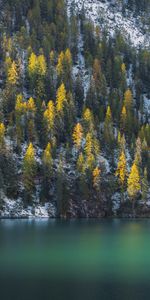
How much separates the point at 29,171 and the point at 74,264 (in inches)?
2808

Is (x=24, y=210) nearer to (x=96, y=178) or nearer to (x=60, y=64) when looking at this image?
(x=96, y=178)

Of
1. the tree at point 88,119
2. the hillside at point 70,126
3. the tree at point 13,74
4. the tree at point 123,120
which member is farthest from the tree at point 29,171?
the tree at point 123,120

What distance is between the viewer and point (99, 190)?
426 feet

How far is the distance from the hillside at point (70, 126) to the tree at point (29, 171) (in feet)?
0.85

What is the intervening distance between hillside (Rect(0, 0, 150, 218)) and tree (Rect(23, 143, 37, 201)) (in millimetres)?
260

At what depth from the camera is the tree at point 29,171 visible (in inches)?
4830

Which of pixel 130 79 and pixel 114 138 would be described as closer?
pixel 114 138

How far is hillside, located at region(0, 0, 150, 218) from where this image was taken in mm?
125750

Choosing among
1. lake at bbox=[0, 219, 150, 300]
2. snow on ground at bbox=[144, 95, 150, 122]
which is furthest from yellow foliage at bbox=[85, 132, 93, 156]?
lake at bbox=[0, 219, 150, 300]

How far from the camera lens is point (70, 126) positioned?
149 m

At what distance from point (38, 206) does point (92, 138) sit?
3006 cm

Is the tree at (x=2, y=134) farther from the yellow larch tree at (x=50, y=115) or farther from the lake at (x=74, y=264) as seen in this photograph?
the lake at (x=74, y=264)

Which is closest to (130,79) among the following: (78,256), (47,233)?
(47,233)

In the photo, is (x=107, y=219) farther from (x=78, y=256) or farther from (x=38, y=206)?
(x=78, y=256)
